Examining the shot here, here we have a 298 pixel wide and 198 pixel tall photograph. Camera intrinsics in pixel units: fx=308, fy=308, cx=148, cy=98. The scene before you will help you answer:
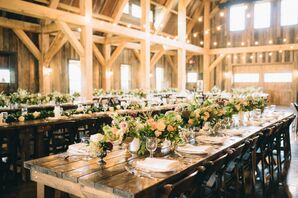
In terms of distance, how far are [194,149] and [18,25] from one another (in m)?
9.95

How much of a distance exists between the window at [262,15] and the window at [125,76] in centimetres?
758

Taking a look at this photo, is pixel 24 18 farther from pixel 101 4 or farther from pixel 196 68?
pixel 196 68

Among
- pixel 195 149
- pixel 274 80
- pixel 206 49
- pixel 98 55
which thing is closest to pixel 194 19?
pixel 206 49

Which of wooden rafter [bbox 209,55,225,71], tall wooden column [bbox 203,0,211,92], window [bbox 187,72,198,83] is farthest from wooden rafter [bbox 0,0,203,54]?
window [bbox 187,72,198,83]

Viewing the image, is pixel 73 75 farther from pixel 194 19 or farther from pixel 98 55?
pixel 194 19

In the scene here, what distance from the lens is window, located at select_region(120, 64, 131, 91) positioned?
52.3 feet

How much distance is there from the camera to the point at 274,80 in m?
16.8

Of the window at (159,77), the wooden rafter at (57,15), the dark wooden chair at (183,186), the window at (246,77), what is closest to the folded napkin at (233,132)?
the dark wooden chair at (183,186)

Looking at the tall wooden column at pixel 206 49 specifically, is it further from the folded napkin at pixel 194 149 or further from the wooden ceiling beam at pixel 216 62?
the folded napkin at pixel 194 149

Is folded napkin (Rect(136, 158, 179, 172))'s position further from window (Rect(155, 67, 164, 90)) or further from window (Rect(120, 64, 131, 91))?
window (Rect(155, 67, 164, 90))

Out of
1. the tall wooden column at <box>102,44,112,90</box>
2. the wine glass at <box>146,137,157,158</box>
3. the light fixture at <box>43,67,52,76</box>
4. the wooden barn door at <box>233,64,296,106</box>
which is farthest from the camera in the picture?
the wooden barn door at <box>233,64,296,106</box>

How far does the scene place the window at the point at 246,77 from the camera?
685 inches

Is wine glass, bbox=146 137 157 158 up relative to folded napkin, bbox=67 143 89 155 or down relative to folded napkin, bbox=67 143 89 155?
up

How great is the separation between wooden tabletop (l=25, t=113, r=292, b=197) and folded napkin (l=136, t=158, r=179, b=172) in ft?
0.19
